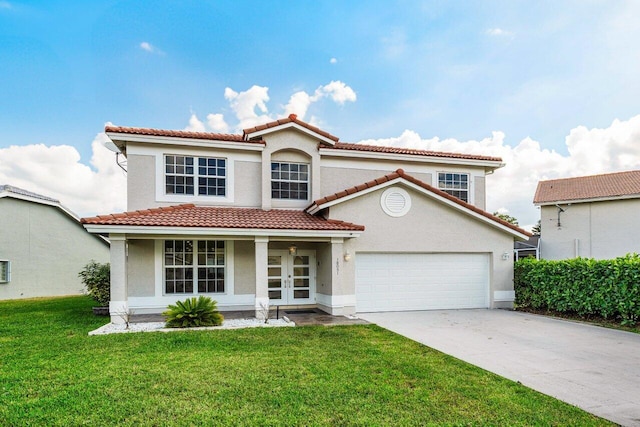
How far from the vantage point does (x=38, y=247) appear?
22219 mm

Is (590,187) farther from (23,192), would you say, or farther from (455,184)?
(23,192)

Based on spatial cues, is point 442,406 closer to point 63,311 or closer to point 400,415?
point 400,415

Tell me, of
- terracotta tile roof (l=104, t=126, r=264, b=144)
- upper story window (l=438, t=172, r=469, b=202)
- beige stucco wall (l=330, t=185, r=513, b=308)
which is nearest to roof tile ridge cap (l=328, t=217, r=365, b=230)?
beige stucco wall (l=330, t=185, r=513, b=308)

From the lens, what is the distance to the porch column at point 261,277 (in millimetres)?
11688

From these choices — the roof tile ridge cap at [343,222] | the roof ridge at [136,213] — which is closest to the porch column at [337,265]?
the roof tile ridge cap at [343,222]

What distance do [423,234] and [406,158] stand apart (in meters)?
3.71

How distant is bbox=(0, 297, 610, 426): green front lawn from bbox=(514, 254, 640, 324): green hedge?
715 centimetres

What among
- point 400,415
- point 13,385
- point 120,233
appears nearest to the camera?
point 400,415

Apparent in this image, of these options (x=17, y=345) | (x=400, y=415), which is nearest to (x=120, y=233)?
(x=17, y=345)

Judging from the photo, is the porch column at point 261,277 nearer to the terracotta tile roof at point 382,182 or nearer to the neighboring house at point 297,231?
the neighboring house at point 297,231

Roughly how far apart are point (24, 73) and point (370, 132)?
16407 mm

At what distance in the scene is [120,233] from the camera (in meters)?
10.9

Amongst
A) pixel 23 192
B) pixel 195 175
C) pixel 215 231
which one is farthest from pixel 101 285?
pixel 23 192

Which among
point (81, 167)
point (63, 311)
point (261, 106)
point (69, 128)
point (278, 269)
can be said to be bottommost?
point (63, 311)
